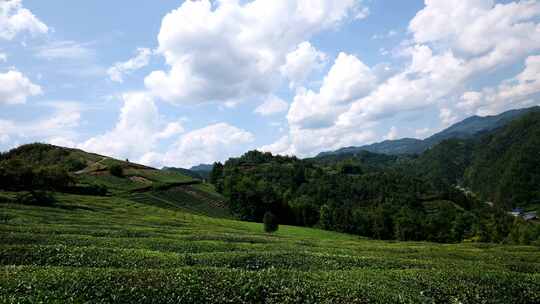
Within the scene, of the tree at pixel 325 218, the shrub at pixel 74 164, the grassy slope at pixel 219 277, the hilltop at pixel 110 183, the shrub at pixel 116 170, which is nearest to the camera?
the grassy slope at pixel 219 277

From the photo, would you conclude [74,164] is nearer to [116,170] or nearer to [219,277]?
[116,170]

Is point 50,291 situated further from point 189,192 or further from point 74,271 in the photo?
point 189,192

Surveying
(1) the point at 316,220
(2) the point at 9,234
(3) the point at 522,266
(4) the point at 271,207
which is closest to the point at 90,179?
(4) the point at 271,207

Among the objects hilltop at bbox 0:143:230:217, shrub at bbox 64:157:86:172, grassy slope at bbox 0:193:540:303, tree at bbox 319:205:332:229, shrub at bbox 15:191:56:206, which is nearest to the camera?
grassy slope at bbox 0:193:540:303

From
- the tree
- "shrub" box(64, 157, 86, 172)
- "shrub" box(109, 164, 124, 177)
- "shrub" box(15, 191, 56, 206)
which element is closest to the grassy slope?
"shrub" box(15, 191, 56, 206)

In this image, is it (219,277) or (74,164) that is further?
(74,164)

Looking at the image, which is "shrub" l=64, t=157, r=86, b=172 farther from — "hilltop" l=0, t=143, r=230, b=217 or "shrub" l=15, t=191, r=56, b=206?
"shrub" l=15, t=191, r=56, b=206

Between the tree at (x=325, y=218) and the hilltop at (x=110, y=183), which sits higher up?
the hilltop at (x=110, y=183)

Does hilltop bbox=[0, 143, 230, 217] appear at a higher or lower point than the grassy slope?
higher

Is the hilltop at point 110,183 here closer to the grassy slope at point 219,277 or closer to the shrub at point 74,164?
the shrub at point 74,164

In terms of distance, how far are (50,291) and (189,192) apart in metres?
149

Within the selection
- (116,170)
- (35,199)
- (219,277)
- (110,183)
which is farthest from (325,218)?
(219,277)

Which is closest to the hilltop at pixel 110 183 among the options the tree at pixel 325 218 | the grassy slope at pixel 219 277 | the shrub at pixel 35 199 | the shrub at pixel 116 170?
the shrub at pixel 116 170

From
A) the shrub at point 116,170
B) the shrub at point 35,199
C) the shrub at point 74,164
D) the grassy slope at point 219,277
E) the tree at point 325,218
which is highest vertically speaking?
the shrub at point 74,164
